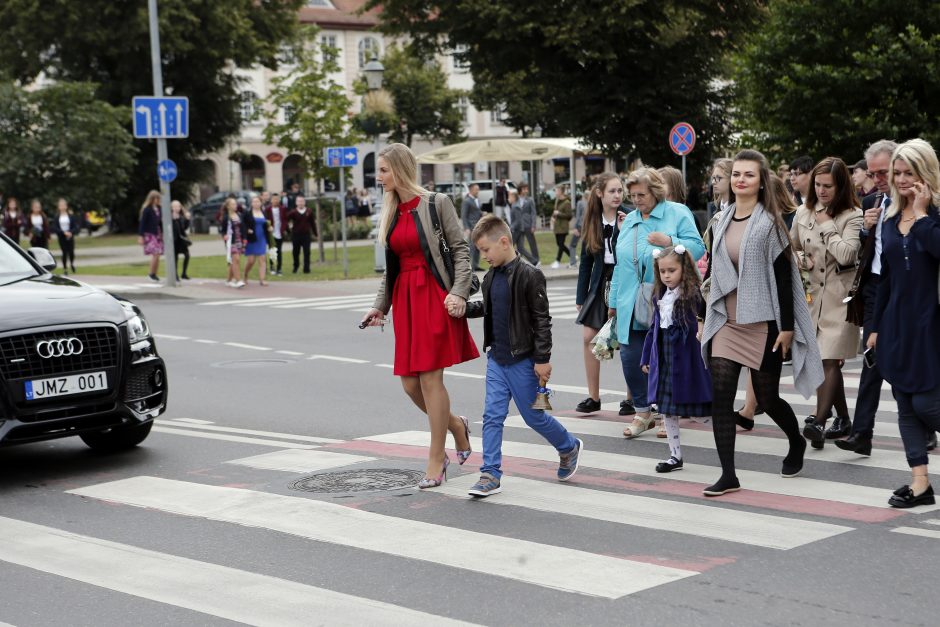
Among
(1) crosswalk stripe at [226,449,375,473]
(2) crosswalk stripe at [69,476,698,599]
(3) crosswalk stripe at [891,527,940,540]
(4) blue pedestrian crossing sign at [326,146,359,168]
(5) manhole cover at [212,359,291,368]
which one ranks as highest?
(4) blue pedestrian crossing sign at [326,146,359,168]

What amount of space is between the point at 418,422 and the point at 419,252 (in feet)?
9.57

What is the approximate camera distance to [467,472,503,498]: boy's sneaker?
7371 millimetres

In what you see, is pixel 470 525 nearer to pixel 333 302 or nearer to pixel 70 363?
pixel 70 363

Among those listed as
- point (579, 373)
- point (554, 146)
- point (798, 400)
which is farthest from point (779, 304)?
point (554, 146)

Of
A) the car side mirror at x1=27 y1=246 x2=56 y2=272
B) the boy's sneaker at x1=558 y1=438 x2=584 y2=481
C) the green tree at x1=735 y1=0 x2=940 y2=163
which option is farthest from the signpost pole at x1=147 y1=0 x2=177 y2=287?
the boy's sneaker at x1=558 y1=438 x2=584 y2=481

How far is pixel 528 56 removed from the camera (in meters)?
38.2

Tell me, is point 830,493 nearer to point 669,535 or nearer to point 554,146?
point 669,535

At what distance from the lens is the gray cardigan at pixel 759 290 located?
7.29 meters

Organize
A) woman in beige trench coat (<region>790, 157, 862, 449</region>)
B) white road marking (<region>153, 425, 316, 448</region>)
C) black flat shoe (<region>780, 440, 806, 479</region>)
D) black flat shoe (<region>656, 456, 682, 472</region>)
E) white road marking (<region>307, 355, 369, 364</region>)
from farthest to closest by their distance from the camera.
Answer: white road marking (<region>307, 355, 369, 364</region>), white road marking (<region>153, 425, 316, 448</region>), woman in beige trench coat (<region>790, 157, 862, 449</region>), black flat shoe (<region>656, 456, 682, 472</region>), black flat shoe (<region>780, 440, 806, 479</region>)

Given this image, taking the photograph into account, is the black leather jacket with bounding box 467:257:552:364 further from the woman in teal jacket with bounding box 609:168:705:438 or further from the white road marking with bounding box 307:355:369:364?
the white road marking with bounding box 307:355:369:364

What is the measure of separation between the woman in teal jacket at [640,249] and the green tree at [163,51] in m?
38.5

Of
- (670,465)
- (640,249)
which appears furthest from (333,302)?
(670,465)

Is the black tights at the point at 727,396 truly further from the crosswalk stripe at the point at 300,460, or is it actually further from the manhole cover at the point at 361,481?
the crosswalk stripe at the point at 300,460

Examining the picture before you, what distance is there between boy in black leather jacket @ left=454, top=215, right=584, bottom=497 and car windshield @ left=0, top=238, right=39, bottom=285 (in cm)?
346
